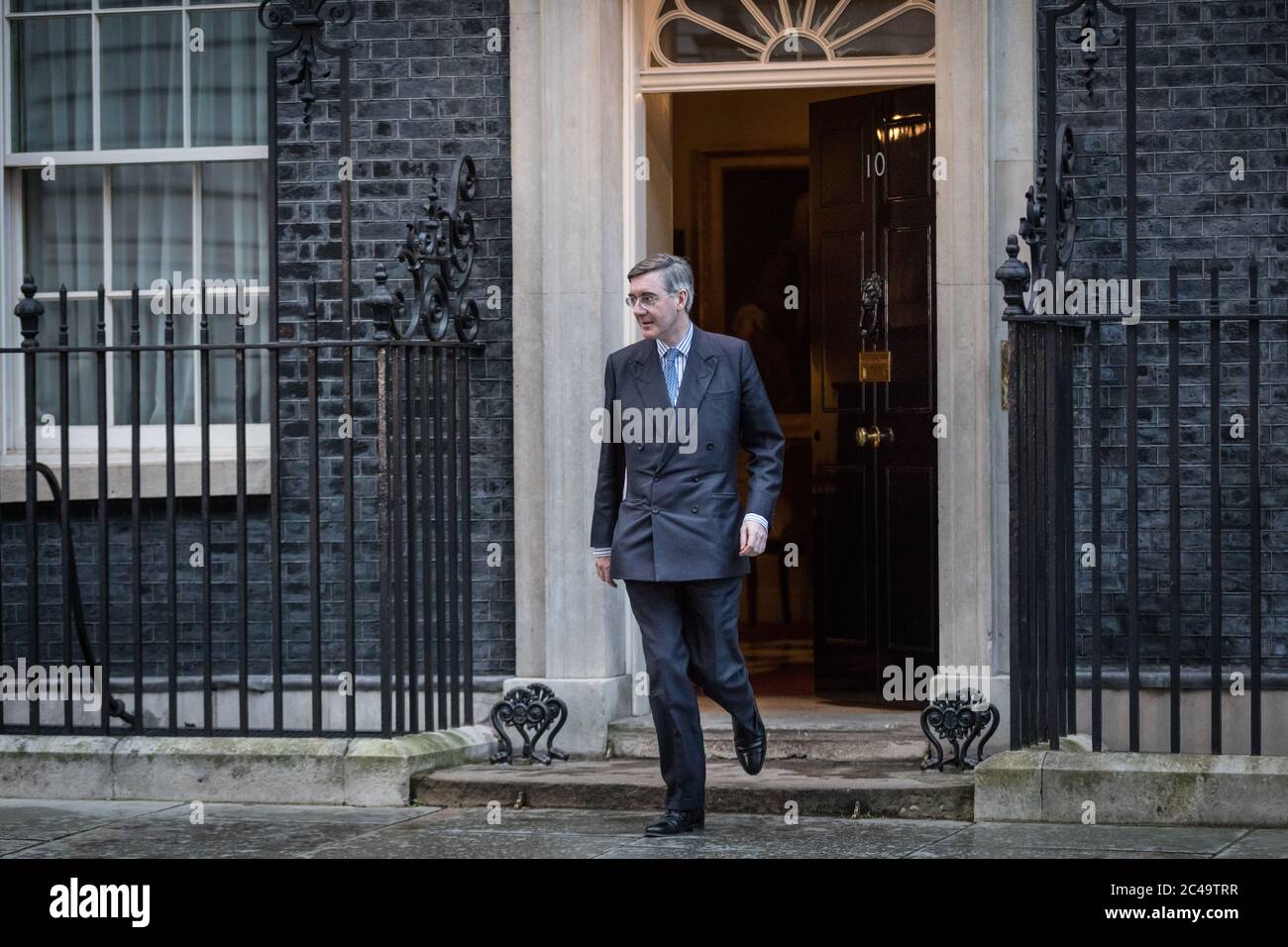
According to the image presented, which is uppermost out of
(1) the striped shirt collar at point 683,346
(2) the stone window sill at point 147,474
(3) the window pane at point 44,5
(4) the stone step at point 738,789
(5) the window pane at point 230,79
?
(3) the window pane at point 44,5

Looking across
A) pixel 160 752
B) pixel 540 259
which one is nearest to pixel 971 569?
pixel 540 259

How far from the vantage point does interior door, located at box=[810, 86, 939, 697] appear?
28.5 feet

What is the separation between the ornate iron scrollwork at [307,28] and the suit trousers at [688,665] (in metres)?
3.11

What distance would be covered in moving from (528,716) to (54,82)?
3767 millimetres

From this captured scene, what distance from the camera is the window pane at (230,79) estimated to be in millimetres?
8984

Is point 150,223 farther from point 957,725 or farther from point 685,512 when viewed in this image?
point 957,725

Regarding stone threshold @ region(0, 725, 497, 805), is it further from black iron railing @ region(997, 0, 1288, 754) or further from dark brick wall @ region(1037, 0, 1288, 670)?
dark brick wall @ region(1037, 0, 1288, 670)

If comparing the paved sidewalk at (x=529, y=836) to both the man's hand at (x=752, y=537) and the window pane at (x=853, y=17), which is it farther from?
the window pane at (x=853, y=17)

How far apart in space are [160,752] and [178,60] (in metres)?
3.32

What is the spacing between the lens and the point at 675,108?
13.0 meters

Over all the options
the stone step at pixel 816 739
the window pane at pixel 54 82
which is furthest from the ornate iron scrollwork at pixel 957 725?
the window pane at pixel 54 82

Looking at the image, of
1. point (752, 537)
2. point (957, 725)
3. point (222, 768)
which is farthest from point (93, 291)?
point (957, 725)

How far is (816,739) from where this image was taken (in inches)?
323
